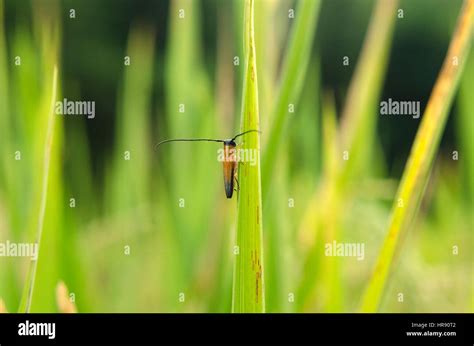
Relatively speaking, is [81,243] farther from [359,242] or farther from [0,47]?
[359,242]

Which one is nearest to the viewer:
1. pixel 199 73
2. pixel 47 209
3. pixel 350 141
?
pixel 47 209

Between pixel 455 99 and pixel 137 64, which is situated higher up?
pixel 137 64

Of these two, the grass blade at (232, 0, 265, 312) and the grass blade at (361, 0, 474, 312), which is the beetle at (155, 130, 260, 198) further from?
the grass blade at (361, 0, 474, 312)

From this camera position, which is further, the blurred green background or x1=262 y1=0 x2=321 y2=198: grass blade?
the blurred green background

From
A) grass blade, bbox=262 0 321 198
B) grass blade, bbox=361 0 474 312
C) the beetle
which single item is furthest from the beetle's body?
grass blade, bbox=361 0 474 312
